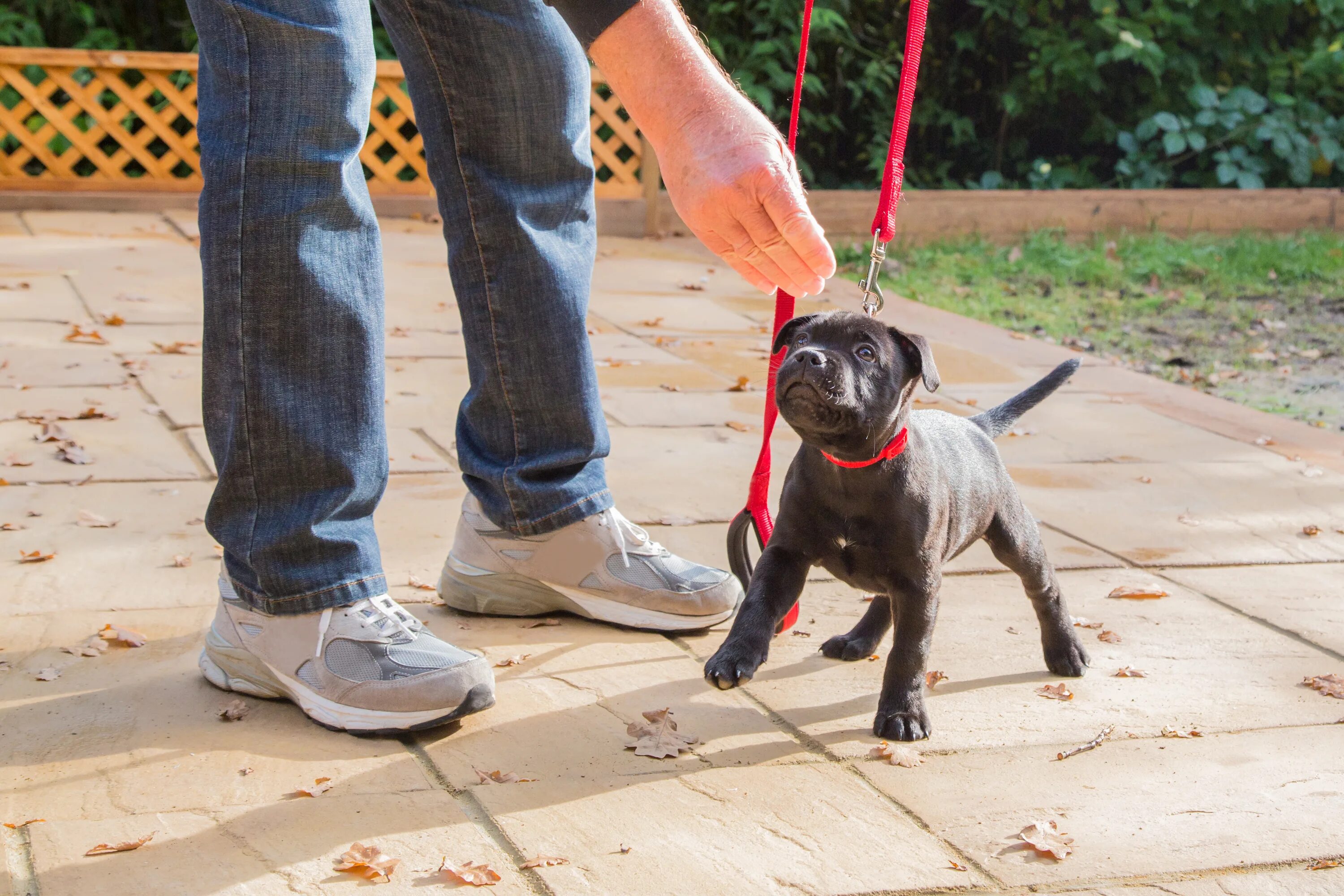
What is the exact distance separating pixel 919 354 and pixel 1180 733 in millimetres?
730

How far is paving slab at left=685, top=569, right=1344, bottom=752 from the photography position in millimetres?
2045

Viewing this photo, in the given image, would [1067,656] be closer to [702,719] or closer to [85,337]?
[702,719]

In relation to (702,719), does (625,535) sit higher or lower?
higher

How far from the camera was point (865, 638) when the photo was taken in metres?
2.30

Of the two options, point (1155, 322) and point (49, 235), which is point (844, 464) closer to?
point (1155, 322)

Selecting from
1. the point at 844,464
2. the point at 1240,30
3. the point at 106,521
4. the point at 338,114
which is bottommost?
the point at 106,521

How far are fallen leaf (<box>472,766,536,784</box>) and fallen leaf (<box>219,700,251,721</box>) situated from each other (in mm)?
414

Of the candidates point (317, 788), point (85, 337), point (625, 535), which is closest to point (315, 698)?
point (317, 788)

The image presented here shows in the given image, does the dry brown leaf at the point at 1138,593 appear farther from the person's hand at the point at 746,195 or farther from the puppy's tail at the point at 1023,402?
the person's hand at the point at 746,195

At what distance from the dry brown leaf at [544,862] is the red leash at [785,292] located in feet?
2.01

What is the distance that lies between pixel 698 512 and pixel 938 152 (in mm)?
7040

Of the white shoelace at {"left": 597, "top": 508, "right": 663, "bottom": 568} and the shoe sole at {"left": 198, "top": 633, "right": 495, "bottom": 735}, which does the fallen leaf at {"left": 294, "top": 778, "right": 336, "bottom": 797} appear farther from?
the white shoelace at {"left": 597, "top": 508, "right": 663, "bottom": 568}

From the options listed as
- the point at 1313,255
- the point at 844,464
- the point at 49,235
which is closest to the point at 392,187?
the point at 49,235

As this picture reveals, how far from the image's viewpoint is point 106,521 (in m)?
2.75
